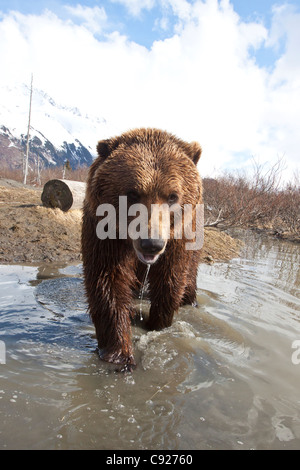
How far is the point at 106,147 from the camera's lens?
9.61 feet

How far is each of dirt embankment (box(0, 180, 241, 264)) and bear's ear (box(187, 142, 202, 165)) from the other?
483 centimetres

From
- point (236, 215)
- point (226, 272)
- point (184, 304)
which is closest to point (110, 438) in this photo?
point (184, 304)

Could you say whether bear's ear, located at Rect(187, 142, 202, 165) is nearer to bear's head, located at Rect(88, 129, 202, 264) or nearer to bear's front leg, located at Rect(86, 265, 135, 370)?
bear's head, located at Rect(88, 129, 202, 264)

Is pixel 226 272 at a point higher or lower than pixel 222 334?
higher

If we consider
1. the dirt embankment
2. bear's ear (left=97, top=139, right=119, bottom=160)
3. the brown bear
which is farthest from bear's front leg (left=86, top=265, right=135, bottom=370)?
the dirt embankment

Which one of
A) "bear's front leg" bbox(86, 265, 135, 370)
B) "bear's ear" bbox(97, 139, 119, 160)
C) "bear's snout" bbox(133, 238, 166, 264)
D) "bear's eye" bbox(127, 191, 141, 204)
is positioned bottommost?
"bear's front leg" bbox(86, 265, 135, 370)

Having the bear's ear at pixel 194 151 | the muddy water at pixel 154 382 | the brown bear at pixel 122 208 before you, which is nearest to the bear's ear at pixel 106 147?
the brown bear at pixel 122 208

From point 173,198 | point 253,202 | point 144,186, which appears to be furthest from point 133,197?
point 253,202

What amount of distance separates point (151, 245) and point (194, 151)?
1.27m

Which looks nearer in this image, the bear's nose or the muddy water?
the muddy water

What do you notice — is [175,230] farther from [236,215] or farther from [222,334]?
[236,215]

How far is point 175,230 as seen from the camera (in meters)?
2.87

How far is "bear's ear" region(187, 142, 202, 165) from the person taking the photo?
312 cm

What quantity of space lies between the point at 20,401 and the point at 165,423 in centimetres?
98
